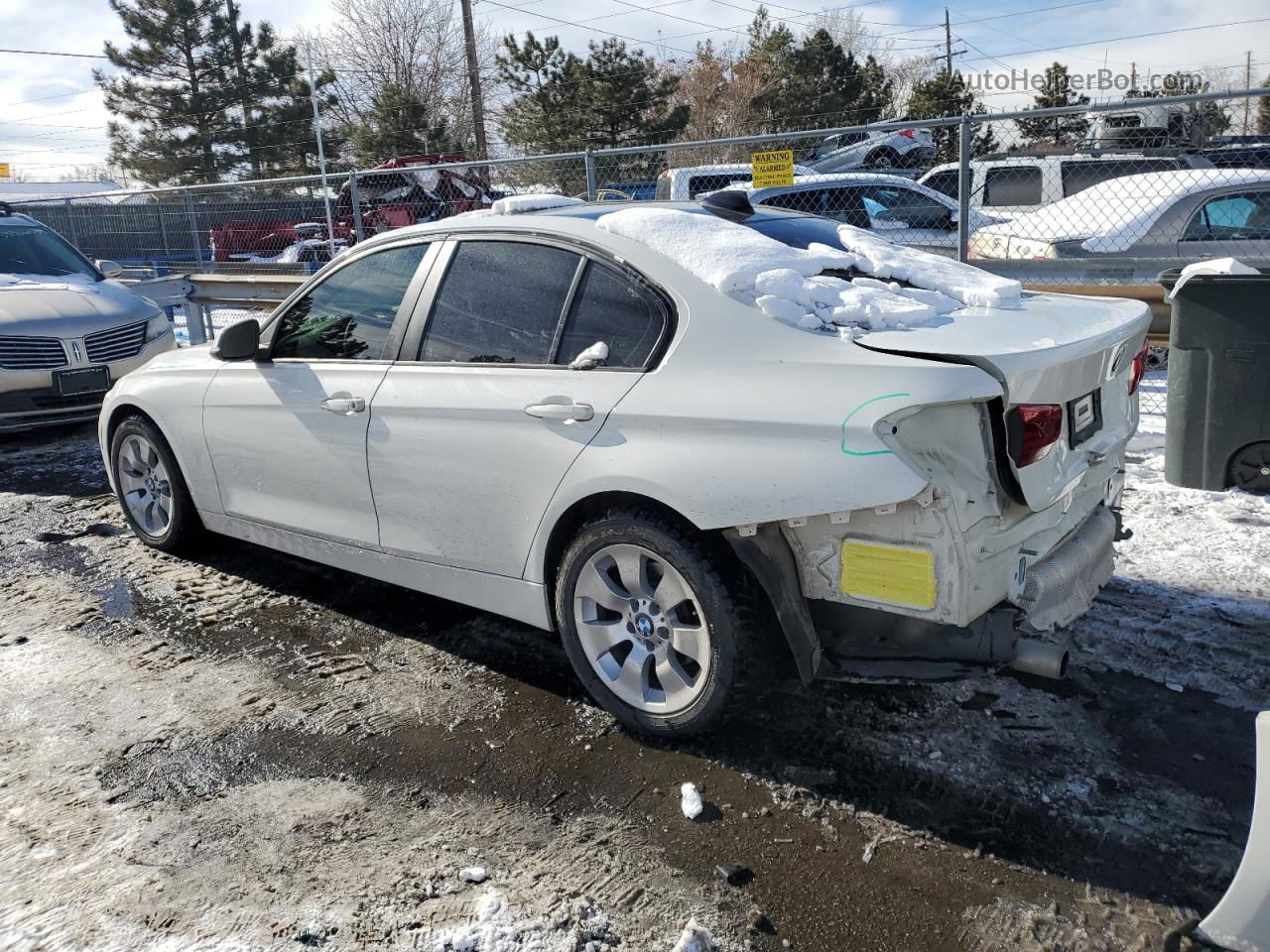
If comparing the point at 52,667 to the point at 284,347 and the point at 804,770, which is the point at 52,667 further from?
the point at 804,770

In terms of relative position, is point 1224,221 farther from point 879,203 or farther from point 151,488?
point 151,488

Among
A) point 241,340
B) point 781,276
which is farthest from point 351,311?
point 781,276

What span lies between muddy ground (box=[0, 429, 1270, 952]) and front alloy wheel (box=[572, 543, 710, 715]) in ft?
0.69

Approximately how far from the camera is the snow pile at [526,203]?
154 inches

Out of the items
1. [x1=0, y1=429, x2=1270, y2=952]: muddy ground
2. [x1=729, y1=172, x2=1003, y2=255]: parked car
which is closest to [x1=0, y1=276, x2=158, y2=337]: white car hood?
[x1=0, y1=429, x2=1270, y2=952]: muddy ground

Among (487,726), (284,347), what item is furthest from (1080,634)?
(284,347)

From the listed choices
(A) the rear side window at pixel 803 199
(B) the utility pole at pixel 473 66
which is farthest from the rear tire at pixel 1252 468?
(B) the utility pole at pixel 473 66

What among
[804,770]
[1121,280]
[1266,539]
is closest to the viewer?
[804,770]

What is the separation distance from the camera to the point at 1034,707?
3461 millimetres

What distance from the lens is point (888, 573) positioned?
2818 mm

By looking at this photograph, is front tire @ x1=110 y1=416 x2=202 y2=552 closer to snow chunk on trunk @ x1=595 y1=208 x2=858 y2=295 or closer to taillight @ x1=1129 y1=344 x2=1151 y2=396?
snow chunk on trunk @ x1=595 y1=208 x2=858 y2=295

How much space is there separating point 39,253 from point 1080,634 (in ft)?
29.5

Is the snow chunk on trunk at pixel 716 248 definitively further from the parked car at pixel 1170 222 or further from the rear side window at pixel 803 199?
the rear side window at pixel 803 199

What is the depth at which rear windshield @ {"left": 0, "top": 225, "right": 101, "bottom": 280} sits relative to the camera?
8.75m
